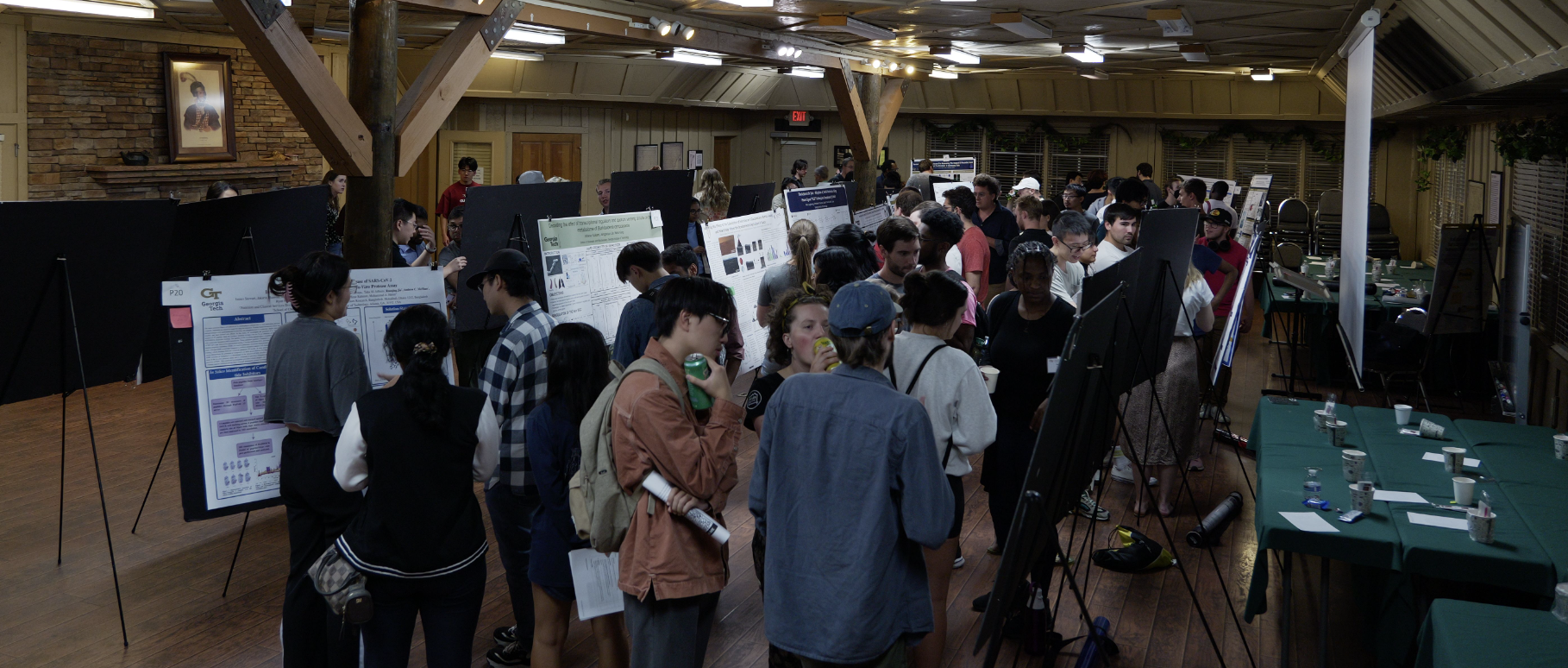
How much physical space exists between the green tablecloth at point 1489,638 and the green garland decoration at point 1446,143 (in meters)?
10.4

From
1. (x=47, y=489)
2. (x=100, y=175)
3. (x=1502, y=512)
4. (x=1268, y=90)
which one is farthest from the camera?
(x=1268, y=90)

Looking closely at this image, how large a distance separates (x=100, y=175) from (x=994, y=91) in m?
13.9

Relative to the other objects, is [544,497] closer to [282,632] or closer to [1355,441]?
[282,632]

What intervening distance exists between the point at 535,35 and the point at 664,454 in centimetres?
872

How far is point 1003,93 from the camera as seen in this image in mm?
A: 18656

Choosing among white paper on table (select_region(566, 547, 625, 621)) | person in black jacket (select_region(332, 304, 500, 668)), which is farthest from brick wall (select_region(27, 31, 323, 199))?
white paper on table (select_region(566, 547, 625, 621))

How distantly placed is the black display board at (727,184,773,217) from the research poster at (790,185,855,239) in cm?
161

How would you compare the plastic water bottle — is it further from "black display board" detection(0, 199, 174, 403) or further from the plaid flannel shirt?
"black display board" detection(0, 199, 174, 403)

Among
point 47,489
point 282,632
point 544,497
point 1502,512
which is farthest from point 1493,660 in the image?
point 47,489

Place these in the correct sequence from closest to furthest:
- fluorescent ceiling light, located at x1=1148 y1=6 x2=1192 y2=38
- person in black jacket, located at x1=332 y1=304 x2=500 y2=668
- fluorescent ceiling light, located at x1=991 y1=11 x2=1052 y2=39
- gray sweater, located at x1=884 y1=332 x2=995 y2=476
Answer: person in black jacket, located at x1=332 y1=304 x2=500 y2=668
gray sweater, located at x1=884 y1=332 x2=995 y2=476
fluorescent ceiling light, located at x1=1148 y1=6 x2=1192 y2=38
fluorescent ceiling light, located at x1=991 y1=11 x2=1052 y2=39

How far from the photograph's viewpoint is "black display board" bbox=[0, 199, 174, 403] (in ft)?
13.5

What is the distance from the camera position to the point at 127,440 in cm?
683

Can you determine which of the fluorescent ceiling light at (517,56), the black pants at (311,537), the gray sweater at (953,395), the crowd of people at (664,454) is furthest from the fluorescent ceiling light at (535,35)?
the gray sweater at (953,395)

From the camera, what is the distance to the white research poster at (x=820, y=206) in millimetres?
7887
